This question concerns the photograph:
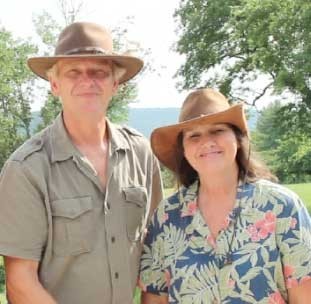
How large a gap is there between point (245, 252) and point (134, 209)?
0.65 meters

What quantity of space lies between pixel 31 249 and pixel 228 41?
2441cm

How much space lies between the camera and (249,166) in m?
3.05

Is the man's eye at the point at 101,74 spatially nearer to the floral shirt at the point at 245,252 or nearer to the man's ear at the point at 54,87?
the man's ear at the point at 54,87

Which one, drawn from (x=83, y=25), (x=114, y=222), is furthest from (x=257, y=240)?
(x=83, y=25)

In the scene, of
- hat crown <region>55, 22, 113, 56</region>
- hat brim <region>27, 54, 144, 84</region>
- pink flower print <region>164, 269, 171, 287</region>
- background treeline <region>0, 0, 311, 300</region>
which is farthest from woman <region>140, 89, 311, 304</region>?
background treeline <region>0, 0, 311, 300</region>

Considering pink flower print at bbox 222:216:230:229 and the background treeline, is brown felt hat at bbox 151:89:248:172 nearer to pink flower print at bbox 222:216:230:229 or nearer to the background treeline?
pink flower print at bbox 222:216:230:229

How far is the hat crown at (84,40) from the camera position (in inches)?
120

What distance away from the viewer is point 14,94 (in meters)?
31.4

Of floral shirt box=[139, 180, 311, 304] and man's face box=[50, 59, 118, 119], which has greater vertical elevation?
man's face box=[50, 59, 118, 119]

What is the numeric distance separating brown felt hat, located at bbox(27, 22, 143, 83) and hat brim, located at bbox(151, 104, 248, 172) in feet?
1.32

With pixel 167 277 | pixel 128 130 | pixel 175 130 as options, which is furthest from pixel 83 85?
pixel 167 277

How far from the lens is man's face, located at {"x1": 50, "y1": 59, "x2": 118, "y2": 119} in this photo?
9.93 feet

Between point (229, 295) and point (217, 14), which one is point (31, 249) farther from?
point (217, 14)

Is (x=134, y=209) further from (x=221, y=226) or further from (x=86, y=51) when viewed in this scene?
(x=86, y=51)
